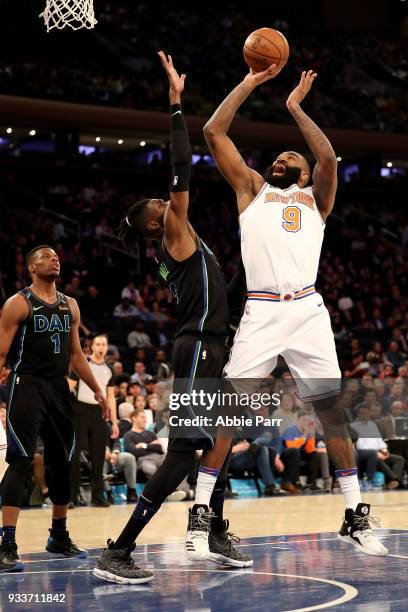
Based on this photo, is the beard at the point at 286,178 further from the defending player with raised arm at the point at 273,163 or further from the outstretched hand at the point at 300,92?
the outstretched hand at the point at 300,92

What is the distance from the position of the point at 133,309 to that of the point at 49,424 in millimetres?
10986

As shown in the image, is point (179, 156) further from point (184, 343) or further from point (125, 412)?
point (125, 412)

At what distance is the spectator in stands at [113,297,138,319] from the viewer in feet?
56.8

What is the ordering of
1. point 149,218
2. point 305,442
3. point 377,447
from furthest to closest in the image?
point 377,447 < point 305,442 < point 149,218

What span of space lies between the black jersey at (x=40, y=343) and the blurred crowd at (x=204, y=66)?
14.4 meters

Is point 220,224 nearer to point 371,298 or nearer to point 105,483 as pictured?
point 371,298

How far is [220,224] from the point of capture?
23047 mm

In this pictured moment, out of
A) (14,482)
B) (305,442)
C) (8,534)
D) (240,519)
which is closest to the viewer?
(8,534)

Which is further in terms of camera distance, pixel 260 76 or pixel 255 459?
pixel 255 459

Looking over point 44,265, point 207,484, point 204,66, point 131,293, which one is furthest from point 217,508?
point 204,66

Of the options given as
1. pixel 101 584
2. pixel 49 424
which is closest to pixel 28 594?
pixel 101 584

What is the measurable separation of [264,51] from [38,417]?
2867 mm

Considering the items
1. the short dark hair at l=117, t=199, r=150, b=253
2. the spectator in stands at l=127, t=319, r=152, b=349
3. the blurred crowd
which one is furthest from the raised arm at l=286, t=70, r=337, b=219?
the blurred crowd

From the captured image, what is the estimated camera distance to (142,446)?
38.8 feet
